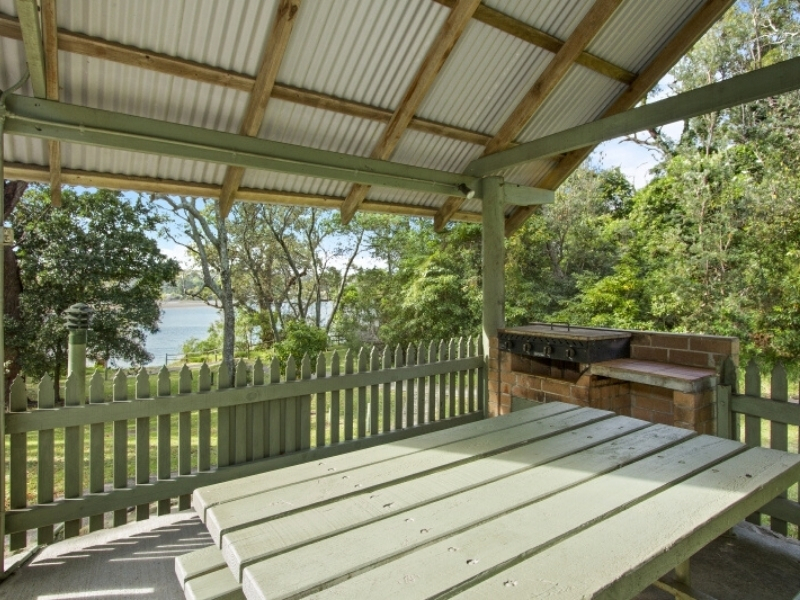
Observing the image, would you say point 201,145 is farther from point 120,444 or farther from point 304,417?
point 304,417

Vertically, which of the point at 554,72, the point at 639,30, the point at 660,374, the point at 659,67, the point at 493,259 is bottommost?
the point at 660,374

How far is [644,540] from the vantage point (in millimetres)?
1168

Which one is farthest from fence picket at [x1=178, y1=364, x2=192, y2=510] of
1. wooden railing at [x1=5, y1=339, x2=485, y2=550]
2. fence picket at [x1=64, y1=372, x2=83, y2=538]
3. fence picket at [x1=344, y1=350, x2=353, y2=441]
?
fence picket at [x1=344, y1=350, x2=353, y2=441]

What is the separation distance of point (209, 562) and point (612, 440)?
1638 mm

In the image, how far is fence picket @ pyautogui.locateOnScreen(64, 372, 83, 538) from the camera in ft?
9.29

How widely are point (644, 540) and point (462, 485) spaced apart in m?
0.54

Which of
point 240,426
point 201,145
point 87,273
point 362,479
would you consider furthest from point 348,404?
point 87,273

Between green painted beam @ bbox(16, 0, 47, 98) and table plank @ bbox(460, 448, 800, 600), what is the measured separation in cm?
298

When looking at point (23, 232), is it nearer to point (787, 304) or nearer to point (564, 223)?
point (564, 223)

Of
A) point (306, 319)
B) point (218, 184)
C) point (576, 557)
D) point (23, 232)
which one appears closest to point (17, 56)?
point (218, 184)

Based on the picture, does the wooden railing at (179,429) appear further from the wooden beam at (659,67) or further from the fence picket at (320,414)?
the wooden beam at (659,67)

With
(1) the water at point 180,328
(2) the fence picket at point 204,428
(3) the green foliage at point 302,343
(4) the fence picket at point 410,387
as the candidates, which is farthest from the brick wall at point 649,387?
(1) the water at point 180,328

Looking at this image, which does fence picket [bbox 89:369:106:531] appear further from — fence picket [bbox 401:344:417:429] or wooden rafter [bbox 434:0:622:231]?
wooden rafter [bbox 434:0:622:231]

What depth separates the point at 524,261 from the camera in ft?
38.3
